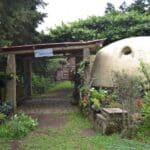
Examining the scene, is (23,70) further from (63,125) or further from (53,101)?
(63,125)

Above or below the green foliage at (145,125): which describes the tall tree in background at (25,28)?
above

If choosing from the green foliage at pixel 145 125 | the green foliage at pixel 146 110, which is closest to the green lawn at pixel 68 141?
the green foliage at pixel 145 125

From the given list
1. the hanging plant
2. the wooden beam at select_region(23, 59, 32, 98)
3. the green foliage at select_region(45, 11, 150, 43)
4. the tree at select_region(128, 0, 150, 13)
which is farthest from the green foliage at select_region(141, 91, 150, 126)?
the tree at select_region(128, 0, 150, 13)

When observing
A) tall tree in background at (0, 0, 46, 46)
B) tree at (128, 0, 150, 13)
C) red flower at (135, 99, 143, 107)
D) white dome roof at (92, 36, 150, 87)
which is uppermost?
tree at (128, 0, 150, 13)

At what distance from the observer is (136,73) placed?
15.3 metres

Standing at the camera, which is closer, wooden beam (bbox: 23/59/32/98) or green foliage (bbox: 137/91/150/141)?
green foliage (bbox: 137/91/150/141)

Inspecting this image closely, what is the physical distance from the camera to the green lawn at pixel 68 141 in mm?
8672

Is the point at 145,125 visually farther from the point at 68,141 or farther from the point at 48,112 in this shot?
the point at 48,112

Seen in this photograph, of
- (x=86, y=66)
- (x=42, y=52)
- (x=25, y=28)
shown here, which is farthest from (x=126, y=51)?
(x=25, y=28)

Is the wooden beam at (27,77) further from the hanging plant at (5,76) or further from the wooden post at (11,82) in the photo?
the hanging plant at (5,76)

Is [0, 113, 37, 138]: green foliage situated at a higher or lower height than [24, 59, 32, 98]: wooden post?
lower

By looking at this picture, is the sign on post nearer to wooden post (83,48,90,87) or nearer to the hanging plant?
the hanging plant

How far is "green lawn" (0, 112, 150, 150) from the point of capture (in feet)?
28.5

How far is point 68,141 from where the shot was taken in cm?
952
